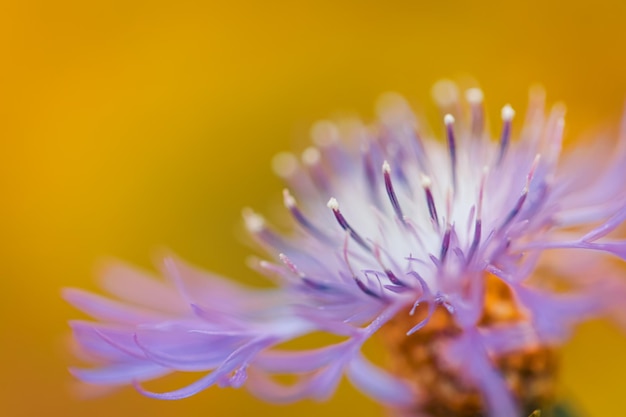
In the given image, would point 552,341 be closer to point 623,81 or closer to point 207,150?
point 623,81

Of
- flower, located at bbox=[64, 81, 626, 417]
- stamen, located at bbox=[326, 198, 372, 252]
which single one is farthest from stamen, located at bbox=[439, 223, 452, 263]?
stamen, located at bbox=[326, 198, 372, 252]

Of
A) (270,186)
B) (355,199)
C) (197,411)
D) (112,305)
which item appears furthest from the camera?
(270,186)

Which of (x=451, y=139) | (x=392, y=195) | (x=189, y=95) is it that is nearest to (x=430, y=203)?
(x=392, y=195)

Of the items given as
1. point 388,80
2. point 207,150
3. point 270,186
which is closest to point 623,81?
point 388,80

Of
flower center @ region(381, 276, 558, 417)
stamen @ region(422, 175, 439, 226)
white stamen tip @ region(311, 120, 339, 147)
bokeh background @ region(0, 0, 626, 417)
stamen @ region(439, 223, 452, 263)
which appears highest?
bokeh background @ region(0, 0, 626, 417)

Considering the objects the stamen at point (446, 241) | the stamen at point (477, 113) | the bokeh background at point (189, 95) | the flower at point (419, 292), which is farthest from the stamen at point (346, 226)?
the bokeh background at point (189, 95)

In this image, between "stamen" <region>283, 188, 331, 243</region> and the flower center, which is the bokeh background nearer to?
"stamen" <region>283, 188, 331, 243</region>

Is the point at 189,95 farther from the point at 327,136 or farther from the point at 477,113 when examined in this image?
the point at 477,113

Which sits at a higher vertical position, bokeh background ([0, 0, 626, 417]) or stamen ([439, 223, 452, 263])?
bokeh background ([0, 0, 626, 417])
